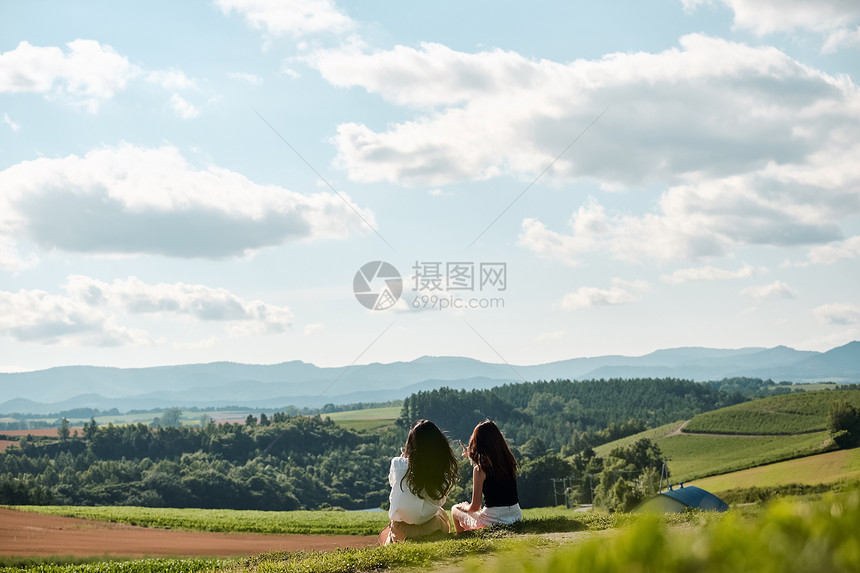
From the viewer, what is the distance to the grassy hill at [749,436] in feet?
277

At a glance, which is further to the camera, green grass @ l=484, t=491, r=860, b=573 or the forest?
the forest

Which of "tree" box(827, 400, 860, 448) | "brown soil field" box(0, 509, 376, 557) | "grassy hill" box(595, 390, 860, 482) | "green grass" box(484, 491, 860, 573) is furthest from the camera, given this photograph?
"grassy hill" box(595, 390, 860, 482)

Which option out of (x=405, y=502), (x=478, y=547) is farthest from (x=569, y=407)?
(x=478, y=547)

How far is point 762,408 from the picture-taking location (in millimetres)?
113125

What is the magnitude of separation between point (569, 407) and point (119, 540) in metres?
149

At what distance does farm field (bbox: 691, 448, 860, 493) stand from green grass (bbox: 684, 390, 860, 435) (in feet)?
78.2

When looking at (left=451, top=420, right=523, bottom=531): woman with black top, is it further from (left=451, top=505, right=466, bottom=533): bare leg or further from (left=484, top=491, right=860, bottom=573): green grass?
(left=484, top=491, right=860, bottom=573): green grass

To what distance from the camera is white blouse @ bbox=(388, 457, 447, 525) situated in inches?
344

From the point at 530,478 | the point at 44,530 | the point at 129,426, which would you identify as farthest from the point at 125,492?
the point at 44,530

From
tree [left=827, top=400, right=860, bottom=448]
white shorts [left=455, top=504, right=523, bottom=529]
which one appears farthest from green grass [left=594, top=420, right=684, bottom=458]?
white shorts [left=455, top=504, right=523, bottom=529]

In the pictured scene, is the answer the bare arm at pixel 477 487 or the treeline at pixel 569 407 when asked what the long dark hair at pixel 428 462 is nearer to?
the bare arm at pixel 477 487

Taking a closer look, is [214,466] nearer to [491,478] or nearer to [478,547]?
[491,478]

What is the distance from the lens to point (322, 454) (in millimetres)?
122562

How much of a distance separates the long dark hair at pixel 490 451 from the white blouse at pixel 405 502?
75cm
